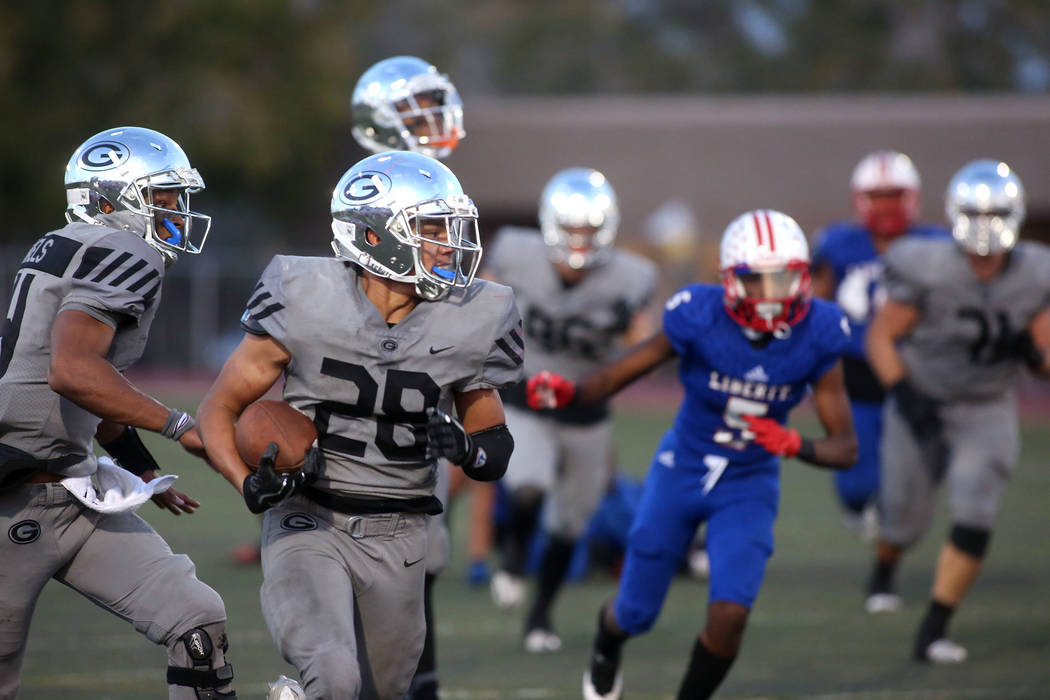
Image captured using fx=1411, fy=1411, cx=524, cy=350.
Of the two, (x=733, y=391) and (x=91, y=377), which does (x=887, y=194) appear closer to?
(x=733, y=391)

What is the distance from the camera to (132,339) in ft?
13.3

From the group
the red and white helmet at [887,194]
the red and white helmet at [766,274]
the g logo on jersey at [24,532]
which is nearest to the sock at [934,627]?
the red and white helmet at [766,274]

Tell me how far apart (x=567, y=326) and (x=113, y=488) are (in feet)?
10.3

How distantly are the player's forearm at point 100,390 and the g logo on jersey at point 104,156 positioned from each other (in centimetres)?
65

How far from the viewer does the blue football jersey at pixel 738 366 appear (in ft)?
16.2

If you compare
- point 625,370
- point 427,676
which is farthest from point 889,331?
point 427,676

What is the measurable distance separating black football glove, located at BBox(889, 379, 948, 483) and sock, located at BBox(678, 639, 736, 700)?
2.34 metres

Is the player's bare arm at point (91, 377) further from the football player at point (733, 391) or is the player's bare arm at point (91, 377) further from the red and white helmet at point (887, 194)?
the red and white helmet at point (887, 194)

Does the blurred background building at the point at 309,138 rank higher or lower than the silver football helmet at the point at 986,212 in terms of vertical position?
lower

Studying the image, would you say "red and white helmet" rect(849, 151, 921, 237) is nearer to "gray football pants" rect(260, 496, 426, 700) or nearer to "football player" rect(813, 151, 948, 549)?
"football player" rect(813, 151, 948, 549)

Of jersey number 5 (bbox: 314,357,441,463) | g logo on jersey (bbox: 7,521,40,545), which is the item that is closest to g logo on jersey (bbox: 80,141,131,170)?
jersey number 5 (bbox: 314,357,441,463)

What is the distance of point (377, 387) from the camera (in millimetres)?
3869

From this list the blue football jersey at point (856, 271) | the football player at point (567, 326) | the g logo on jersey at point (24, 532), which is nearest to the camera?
the g logo on jersey at point (24, 532)

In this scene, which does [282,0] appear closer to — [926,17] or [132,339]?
[926,17]
